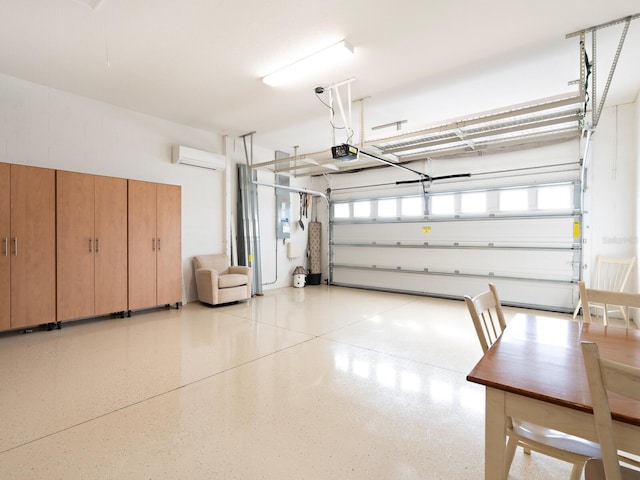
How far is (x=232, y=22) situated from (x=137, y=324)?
3.86m

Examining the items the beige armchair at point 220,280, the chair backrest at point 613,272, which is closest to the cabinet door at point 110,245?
the beige armchair at point 220,280

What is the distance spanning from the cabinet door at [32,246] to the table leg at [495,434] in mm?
4852

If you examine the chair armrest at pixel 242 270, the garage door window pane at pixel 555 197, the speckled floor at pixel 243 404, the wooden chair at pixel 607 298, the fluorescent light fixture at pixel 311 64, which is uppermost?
the fluorescent light fixture at pixel 311 64

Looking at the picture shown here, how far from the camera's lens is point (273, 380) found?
2.72 metres

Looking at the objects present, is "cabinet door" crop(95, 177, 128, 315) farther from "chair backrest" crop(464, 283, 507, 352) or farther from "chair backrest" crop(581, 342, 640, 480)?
"chair backrest" crop(581, 342, 640, 480)

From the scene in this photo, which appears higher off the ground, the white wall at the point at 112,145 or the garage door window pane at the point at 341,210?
the white wall at the point at 112,145

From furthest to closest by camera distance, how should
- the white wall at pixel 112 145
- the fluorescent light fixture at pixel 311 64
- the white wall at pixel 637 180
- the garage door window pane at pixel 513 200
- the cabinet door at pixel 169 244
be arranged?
the garage door window pane at pixel 513 200 < the cabinet door at pixel 169 244 < the white wall at pixel 637 180 < the white wall at pixel 112 145 < the fluorescent light fixture at pixel 311 64

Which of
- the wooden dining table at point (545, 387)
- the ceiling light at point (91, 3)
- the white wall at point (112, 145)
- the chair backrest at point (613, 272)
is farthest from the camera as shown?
the chair backrest at point (613, 272)

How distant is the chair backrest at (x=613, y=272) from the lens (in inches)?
179

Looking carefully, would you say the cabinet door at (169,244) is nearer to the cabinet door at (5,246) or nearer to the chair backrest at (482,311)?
the cabinet door at (5,246)

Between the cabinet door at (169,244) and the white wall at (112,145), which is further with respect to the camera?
the cabinet door at (169,244)

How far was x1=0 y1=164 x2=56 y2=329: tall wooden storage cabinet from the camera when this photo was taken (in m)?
3.67

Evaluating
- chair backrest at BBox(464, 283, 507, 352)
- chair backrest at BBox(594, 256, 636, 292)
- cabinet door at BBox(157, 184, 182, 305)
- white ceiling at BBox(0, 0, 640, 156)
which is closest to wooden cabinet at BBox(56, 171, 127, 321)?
cabinet door at BBox(157, 184, 182, 305)

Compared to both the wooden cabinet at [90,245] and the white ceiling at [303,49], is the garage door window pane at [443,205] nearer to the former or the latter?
the white ceiling at [303,49]
